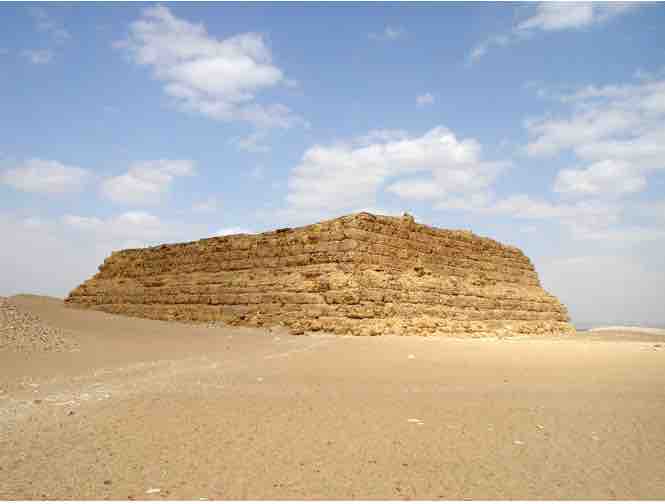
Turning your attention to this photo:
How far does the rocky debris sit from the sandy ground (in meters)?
0.55

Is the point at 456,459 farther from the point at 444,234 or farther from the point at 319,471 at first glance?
the point at 444,234

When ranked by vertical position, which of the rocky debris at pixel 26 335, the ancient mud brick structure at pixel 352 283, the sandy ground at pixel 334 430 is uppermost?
the ancient mud brick structure at pixel 352 283

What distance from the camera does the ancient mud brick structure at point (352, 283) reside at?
17109 mm

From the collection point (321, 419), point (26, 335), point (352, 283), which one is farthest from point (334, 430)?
point (352, 283)

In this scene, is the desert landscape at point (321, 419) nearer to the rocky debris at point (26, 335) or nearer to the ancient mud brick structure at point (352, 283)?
the rocky debris at point (26, 335)

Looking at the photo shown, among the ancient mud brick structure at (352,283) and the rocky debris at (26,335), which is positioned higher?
the ancient mud brick structure at (352,283)

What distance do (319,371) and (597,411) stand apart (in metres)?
3.97

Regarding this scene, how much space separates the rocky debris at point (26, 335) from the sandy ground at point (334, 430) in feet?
1.79

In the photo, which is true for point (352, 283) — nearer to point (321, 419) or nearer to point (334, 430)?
point (321, 419)

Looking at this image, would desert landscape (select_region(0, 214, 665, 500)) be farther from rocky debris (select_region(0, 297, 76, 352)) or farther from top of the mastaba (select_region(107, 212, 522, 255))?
top of the mastaba (select_region(107, 212, 522, 255))

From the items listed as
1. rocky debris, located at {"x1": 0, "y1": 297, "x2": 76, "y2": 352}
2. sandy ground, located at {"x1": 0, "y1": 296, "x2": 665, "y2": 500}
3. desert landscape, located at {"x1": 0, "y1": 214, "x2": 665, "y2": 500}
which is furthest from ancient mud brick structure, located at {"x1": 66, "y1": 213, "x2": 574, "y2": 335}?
sandy ground, located at {"x1": 0, "y1": 296, "x2": 665, "y2": 500}

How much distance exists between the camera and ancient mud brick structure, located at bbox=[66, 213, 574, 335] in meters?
17.1

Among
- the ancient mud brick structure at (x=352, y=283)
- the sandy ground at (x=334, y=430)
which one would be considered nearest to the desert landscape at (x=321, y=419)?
the sandy ground at (x=334, y=430)

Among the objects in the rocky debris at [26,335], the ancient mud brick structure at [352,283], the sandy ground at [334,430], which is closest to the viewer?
the sandy ground at [334,430]
